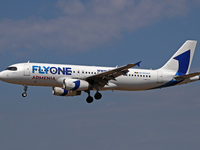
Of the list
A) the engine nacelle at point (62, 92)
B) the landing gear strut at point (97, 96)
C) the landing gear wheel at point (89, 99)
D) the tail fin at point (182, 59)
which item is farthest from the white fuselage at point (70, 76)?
the engine nacelle at point (62, 92)

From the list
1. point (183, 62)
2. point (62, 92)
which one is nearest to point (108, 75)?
point (62, 92)

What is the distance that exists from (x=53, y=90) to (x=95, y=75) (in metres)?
7.35

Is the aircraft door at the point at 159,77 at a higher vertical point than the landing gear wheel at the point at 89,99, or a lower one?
higher

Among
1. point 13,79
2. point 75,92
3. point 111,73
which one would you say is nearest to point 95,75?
point 111,73

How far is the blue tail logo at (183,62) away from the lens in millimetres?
51556

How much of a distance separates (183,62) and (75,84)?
649 inches

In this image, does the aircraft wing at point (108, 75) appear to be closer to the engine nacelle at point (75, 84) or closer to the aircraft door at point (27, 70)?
the engine nacelle at point (75, 84)

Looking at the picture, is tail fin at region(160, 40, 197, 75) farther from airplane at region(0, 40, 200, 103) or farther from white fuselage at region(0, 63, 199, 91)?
white fuselage at region(0, 63, 199, 91)

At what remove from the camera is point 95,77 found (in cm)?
4478

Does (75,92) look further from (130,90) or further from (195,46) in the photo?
(195,46)

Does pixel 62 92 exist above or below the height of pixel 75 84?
below

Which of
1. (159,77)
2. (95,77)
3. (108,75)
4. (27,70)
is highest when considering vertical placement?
(27,70)

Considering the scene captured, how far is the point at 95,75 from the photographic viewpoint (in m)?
44.3

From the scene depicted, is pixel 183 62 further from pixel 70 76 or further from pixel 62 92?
pixel 62 92
